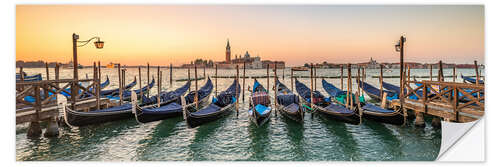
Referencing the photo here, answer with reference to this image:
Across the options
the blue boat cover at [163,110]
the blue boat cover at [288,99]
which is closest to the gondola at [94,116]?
the blue boat cover at [163,110]

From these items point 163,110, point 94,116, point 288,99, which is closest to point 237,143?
point 163,110

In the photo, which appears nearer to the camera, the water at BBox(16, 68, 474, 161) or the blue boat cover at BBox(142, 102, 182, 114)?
the water at BBox(16, 68, 474, 161)

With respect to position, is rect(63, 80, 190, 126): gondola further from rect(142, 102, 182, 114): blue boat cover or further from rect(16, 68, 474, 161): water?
rect(142, 102, 182, 114): blue boat cover

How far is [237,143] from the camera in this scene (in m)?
4.08

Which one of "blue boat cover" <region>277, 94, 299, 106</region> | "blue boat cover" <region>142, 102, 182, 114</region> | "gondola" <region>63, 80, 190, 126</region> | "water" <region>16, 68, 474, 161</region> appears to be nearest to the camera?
"water" <region>16, 68, 474, 161</region>

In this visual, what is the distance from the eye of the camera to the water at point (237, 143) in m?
3.47

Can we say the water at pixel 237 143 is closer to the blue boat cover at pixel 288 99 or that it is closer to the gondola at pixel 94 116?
the gondola at pixel 94 116

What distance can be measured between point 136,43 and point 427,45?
5.64 meters

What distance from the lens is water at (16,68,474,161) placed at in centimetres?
347

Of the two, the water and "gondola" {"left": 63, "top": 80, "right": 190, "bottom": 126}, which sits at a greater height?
"gondola" {"left": 63, "top": 80, "right": 190, "bottom": 126}

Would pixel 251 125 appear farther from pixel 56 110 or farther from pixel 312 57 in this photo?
pixel 56 110

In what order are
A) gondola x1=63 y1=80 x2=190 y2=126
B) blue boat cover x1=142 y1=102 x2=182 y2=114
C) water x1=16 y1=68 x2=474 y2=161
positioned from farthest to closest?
blue boat cover x1=142 y1=102 x2=182 y2=114
gondola x1=63 y1=80 x2=190 y2=126
water x1=16 y1=68 x2=474 y2=161

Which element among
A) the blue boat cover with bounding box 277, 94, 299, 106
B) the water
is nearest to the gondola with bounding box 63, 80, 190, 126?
the water
